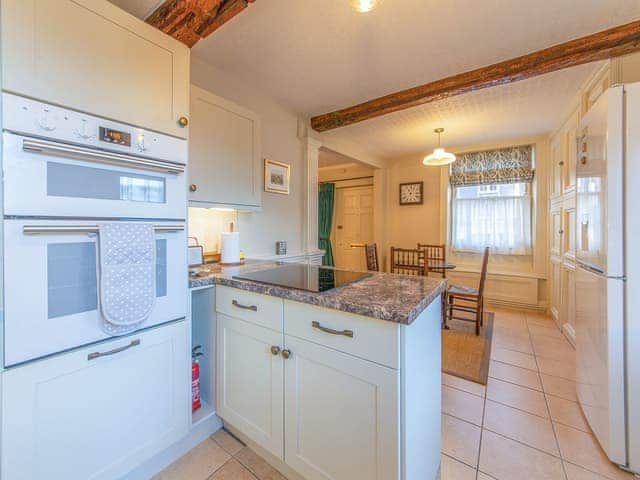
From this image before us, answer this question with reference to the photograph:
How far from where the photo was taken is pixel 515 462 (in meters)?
1.36

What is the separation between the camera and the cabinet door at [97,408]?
3.03 feet

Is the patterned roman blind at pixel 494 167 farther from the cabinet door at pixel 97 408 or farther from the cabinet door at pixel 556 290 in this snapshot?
the cabinet door at pixel 97 408

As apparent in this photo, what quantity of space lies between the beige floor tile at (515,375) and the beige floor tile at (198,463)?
2.05 metres

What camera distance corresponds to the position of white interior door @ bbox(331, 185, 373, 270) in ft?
16.9

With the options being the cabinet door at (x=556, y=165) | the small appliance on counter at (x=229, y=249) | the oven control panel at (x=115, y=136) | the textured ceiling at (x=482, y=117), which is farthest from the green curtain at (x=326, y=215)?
the oven control panel at (x=115, y=136)

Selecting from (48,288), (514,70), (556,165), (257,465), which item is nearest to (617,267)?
(514,70)

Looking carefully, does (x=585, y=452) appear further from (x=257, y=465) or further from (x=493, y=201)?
(x=493, y=201)

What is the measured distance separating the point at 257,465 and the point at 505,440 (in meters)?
1.36

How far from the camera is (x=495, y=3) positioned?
151 centimetres

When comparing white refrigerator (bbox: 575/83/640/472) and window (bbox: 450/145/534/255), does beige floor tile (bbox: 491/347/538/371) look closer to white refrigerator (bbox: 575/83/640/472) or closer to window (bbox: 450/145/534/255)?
white refrigerator (bbox: 575/83/640/472)

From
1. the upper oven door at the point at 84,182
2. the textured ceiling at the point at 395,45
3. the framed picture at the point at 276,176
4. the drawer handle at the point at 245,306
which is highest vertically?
the textured ceiling at the point at 395,45

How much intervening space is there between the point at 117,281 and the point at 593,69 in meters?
3.54

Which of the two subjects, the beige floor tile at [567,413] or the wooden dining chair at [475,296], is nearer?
the beige floor tile at [567,413]

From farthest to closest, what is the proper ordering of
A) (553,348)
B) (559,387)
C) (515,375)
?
(553,348)
(515,375)
(559,387)
